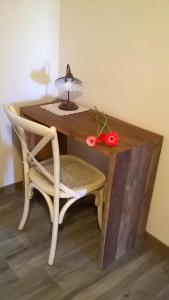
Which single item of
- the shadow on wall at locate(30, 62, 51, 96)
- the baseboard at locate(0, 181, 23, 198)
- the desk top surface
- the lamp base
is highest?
the shadow on wall at locate(30, 62, 51, 96)

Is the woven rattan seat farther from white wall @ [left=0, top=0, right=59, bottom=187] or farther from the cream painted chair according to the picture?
white wall @ [left=0, top=0, right=59, bottom=187]

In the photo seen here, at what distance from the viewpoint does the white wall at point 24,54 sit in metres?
1.83

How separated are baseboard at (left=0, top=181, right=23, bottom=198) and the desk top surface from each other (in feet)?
2.16

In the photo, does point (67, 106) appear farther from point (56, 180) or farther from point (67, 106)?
point (56, 180)

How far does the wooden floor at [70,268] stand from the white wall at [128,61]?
0.24m

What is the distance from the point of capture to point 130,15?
1.57 meters

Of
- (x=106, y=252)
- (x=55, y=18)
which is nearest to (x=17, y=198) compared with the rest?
(x=106, y=252)

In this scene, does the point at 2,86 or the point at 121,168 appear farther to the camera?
the point at 2,86

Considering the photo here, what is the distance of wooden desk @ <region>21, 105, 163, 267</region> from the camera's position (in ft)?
4.56

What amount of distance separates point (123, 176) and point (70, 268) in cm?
64

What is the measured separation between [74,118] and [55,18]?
2.56 ft

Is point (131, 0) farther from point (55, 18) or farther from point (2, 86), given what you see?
point (2, 86)

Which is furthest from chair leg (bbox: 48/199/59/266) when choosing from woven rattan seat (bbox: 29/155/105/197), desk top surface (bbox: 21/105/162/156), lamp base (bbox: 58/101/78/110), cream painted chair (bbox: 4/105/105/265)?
lamp base (bbox: 58/101/78/110)

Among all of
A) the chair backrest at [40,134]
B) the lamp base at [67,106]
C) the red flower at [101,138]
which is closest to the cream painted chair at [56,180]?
the chair backrest at [40,134]
